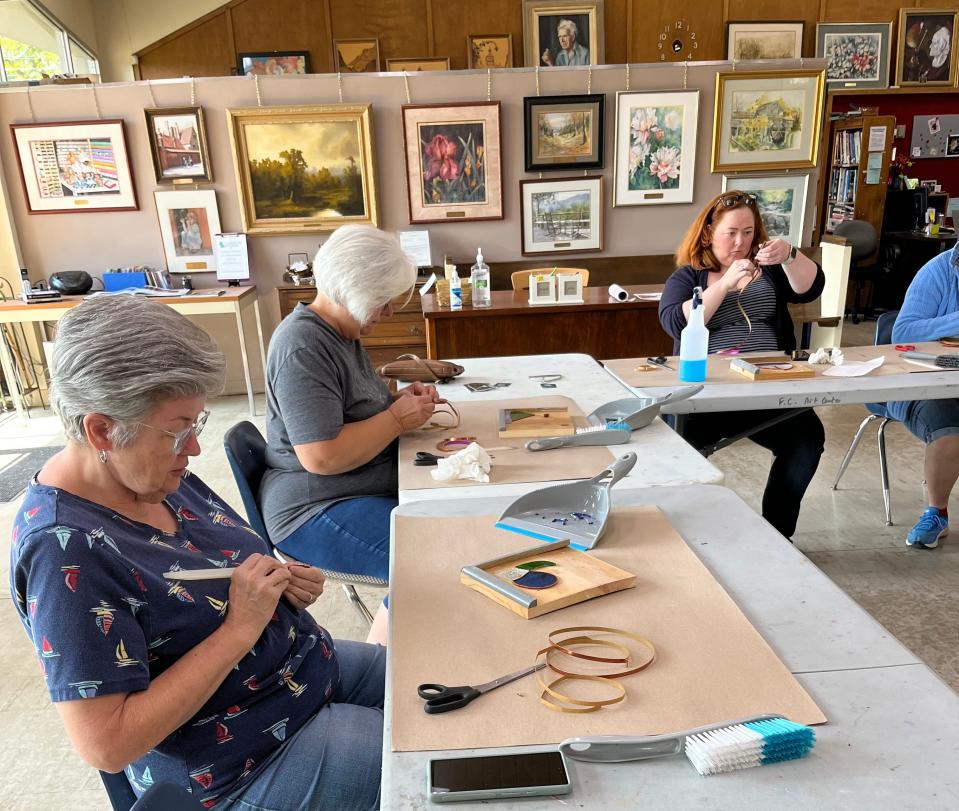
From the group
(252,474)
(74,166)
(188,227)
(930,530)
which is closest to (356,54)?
(188,227)

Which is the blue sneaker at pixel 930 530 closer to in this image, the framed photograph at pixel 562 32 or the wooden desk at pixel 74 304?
the wooden desk at pixel 74 304

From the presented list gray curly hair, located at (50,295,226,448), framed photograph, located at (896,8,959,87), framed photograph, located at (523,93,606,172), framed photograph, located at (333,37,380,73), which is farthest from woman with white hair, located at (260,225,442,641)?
framed photograph, located at (896,8,959,87)

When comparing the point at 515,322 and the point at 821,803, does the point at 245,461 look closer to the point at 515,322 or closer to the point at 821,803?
the point at 821,803

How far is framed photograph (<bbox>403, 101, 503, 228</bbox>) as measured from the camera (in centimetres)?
493

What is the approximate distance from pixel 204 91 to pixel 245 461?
404 centimetres

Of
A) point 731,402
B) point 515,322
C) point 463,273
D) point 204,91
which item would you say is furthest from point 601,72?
point 731,402

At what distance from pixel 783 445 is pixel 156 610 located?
86.5 inches

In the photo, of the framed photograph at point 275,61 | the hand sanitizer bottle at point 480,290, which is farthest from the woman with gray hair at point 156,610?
the framed photograph at point 275,61

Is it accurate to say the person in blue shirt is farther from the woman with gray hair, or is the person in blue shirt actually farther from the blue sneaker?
the woman with gray hair

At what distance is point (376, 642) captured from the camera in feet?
4.84

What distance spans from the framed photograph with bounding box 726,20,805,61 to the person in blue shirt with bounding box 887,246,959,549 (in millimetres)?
5489

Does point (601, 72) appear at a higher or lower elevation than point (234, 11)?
lower

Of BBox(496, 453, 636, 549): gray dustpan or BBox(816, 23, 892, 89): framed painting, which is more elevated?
BBox(816, 23, 892, 89): framed painting

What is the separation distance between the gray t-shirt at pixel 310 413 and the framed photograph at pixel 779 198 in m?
4.26
